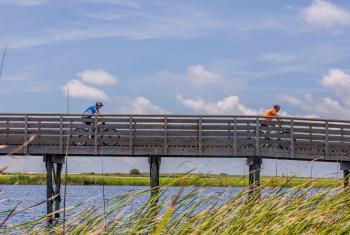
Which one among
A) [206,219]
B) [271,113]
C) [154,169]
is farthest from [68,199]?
[206,219]

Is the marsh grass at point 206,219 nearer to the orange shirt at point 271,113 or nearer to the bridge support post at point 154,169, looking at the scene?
the bridge support post at point 154,169

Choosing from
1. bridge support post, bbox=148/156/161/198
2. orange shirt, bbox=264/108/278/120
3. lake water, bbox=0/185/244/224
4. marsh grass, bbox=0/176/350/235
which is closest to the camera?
marsh grass, bbox=0/176/350/235

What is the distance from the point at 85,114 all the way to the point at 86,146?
104cm

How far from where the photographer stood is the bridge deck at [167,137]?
21531 mm

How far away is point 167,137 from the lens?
21766 mm

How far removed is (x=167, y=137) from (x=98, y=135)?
2.20m

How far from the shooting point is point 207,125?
72.0 feet

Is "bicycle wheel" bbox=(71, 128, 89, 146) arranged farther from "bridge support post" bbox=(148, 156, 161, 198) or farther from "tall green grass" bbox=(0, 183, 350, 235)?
"tall green grass" bbox=(0, 183, 350, 235)

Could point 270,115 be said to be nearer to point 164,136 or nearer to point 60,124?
point 164,136

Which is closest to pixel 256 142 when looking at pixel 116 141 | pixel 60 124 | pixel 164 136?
pixel 164 136

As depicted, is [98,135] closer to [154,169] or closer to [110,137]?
[110,137]

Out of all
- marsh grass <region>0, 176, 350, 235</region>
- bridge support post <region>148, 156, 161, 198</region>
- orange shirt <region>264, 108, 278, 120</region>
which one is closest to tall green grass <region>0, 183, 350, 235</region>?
marsh grass <region>0, 176, 350, 235</region>

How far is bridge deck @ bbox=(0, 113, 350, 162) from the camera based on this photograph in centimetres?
2153

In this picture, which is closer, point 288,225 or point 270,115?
point 288,225
